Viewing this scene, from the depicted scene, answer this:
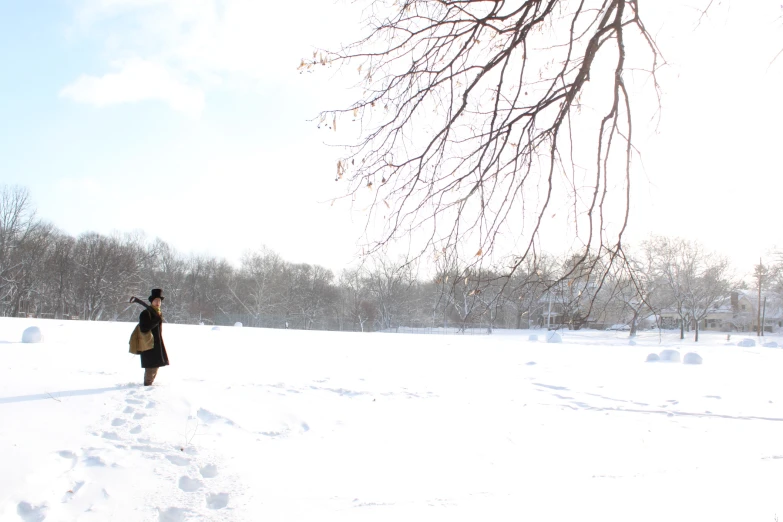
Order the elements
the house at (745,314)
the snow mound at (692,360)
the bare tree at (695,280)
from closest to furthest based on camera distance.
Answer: the snow mound at (692,360), the bare tree at (695,280), the house at (745,314)

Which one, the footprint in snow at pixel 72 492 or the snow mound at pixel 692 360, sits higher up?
the snow mound at pixel 692 360

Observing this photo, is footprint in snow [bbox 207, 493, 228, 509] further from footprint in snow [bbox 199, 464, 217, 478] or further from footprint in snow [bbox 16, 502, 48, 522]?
footprint in snow [bbox 16, 502, 48, 522]

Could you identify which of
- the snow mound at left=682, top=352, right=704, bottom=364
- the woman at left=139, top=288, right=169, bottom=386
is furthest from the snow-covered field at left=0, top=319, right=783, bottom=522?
the snow mound at left=682, top=352, right=704, bottom=364

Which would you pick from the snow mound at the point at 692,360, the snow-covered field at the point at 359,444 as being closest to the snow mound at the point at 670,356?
the snow mound at the point at 692,360

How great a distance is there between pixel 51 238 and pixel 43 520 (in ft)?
187

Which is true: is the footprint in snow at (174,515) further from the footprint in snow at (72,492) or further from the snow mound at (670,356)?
the snow mound at (670,356)

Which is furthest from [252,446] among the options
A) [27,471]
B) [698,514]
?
[698,514]

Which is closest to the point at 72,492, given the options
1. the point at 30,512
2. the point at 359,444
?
the point at 30,512

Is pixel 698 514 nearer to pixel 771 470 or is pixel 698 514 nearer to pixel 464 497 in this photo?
pixel 464 497

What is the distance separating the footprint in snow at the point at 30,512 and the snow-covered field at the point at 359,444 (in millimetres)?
14

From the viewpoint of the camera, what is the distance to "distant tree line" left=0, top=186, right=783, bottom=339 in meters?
3.37

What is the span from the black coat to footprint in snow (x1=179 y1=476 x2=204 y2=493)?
3230mm

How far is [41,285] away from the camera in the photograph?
1954 inches

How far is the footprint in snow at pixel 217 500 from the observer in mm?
4359
